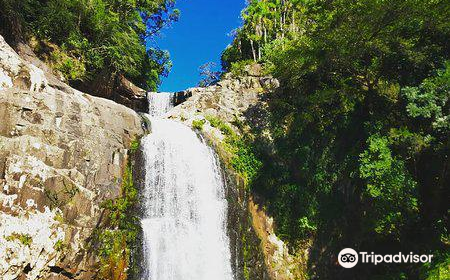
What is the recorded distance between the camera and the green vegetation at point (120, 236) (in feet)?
37.7

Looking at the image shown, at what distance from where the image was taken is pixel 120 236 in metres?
12.1

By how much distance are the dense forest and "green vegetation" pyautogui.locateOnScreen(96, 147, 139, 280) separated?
21.7ft

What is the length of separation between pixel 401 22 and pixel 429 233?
29.5ft

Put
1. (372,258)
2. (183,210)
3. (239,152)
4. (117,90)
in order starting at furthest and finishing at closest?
1. (117,90)
2. (239,152)
3. (372,258)
4. (183,210)

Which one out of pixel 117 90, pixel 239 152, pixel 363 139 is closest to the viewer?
pixel 363 139

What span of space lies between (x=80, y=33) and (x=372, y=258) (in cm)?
1920

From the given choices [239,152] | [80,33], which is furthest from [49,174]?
[80,33]

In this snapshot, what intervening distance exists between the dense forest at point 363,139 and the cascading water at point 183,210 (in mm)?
3126

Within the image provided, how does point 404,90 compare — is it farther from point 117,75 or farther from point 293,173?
point 117,75

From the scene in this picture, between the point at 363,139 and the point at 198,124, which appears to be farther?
the point at 198,124

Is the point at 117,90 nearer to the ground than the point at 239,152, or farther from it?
farther from it

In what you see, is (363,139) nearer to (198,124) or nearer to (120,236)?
(198,124)

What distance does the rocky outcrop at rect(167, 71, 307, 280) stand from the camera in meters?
14.9

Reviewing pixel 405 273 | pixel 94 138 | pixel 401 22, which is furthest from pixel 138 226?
pixel 401 22
